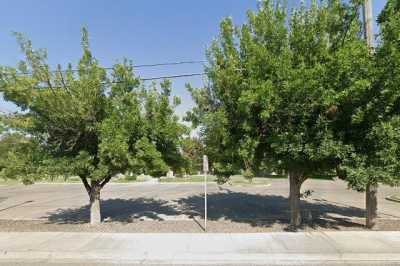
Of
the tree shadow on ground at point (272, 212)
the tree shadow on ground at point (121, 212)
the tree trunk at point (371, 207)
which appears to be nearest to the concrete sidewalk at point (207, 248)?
the tree trunk at point (371, 207)

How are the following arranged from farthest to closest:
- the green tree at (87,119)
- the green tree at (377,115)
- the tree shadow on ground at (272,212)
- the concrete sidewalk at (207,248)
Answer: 1. the tree shadow on ground at (272,212)
2. the green tree at (87,119)
3. the green tree at (377,115)
4. the concrete sidewalk at (207,248)

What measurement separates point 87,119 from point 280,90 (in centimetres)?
539

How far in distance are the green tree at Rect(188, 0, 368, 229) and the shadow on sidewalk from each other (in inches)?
96.7

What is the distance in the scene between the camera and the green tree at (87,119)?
8478 mm

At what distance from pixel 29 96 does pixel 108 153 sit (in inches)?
114

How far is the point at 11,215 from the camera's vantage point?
516 inches

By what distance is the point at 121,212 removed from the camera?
42.5 ft

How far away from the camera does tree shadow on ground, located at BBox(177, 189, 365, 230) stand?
32.9 feet

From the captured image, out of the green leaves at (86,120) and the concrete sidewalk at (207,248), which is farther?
Answer: the green leaves at (86,120)

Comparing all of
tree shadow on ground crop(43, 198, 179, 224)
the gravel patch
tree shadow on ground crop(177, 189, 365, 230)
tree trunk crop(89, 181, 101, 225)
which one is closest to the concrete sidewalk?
the gravel patch

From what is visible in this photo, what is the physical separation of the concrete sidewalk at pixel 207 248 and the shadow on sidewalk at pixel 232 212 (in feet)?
5.99

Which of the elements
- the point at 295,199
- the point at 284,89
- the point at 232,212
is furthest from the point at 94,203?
the point at 284,89

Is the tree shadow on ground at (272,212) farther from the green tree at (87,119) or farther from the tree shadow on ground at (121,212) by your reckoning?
the green tree at (87,119)

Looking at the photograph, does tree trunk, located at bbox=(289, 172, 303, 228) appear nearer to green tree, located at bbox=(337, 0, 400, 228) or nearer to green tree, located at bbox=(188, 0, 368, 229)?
green tree, located at bbox=(188, 0, 368, 229)
